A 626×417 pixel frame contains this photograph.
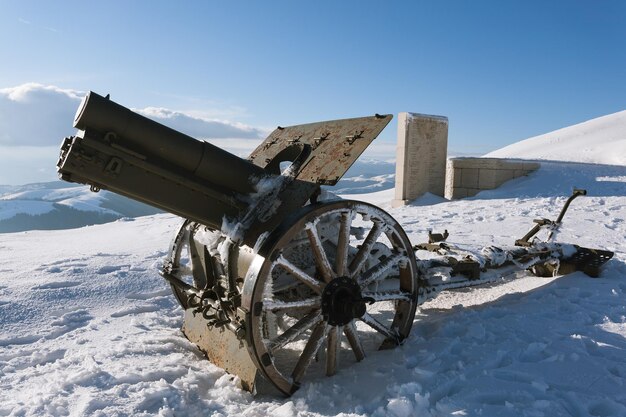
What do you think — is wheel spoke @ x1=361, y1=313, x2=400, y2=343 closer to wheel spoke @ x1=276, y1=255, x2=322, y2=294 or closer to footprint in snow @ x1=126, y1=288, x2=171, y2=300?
wheel spoke @ x1=276, y1=255, x2=322, y2=294

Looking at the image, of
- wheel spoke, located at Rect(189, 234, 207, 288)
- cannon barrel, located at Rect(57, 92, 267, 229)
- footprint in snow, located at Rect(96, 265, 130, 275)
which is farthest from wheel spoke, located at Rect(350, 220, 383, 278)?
footprint in snow, located at Rect(96, 265, 130, 275)

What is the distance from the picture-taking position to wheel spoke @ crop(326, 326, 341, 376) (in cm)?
364

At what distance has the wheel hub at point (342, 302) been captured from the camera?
3598mm

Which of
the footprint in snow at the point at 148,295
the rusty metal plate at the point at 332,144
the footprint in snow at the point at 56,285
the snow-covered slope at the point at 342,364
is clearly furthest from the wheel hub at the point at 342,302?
the footprint in snow at the point at 56,285

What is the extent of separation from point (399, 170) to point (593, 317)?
9182 mm

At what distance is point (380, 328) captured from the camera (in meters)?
3.92

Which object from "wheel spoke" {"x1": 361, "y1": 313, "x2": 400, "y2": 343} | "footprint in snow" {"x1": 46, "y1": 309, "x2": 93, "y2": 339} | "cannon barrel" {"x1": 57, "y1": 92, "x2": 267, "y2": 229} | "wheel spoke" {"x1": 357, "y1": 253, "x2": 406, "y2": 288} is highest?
"cannon barrel" {"x1": 57, "y1": 92, "x2": 267, "y2": 229}

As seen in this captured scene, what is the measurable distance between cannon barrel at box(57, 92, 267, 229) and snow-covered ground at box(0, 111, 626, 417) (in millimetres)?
1316

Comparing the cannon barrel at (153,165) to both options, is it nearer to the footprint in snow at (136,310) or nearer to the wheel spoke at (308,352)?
the wheel spoke at (308,352)

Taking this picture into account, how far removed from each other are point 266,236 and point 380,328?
4.09 feet

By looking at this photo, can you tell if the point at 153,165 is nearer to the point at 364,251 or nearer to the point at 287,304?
the point at 287,304

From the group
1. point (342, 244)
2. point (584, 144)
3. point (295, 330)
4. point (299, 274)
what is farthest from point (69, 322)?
point (584, 144)

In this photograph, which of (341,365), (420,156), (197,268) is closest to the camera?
(341,365)

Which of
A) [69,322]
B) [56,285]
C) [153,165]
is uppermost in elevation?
[153,165]
